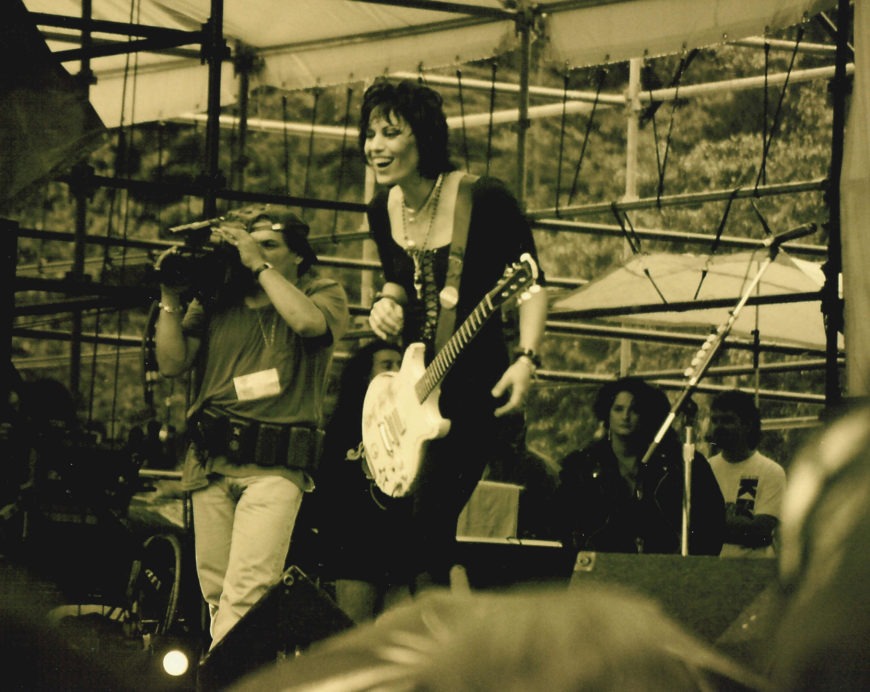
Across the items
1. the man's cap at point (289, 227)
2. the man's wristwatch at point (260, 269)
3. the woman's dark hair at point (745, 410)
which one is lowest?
the woman's dark hair at point (745, 410)

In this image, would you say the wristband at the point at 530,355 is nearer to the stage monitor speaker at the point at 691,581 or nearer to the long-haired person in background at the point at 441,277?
the long-haired person in background at the point at 441,277

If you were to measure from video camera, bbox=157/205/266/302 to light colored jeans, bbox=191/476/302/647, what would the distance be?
74 cm

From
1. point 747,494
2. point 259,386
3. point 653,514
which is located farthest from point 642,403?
point 259,386

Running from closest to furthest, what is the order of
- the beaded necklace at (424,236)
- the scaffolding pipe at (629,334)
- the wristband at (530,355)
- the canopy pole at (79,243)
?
1. the wristband at (530,355)
2. the beaded necklace at (424,236)
3. the canopy pole at (79,243)
4. the scaffolding pipe at (629,334)

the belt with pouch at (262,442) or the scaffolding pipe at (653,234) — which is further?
the scaffolding pipe at (653,234)

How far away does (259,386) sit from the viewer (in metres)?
4.69

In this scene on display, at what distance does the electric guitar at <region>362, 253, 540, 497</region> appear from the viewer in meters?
3.85

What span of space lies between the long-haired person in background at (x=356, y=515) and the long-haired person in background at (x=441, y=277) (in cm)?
49

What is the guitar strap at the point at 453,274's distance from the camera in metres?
4.07

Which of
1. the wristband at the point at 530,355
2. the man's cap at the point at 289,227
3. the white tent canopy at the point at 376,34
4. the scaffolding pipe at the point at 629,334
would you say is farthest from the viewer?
the scaffolding pipe at the point at 629,334

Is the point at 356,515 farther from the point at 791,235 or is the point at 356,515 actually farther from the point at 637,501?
the point at 791,235

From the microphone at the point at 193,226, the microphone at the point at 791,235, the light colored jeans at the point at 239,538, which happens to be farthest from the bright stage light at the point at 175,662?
the microphone at the point at 791,235

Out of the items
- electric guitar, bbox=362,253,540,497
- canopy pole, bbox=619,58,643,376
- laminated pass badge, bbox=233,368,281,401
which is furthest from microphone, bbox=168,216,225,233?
canopy pole, bbox=619,58,643,376

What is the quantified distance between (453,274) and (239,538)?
49.4 inches
